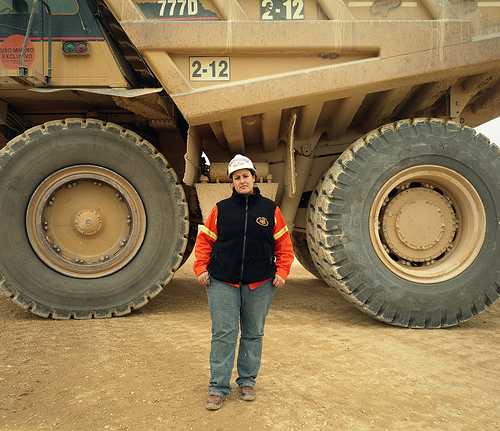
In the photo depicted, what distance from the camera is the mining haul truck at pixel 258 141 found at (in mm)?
3322

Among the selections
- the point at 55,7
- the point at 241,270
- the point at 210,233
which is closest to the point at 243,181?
the point at 210,233

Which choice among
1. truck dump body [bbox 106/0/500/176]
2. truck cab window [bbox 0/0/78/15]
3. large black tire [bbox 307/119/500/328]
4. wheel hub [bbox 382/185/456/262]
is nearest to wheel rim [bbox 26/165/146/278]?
truck dump body [bbox 106/0/500/176]

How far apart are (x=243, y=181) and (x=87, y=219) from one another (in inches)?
84.9

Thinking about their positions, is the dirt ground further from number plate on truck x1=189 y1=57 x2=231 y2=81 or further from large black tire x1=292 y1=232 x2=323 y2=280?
number plate on truck x1=189 y1=57 x2=231 y2=81

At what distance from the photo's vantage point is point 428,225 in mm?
3674

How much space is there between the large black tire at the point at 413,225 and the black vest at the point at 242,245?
1.36 metres

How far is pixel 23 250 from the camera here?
368 centimetres

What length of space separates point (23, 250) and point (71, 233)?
1.42 ft

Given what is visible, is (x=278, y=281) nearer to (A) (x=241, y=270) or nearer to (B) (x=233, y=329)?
(A) (x=241, y=270)

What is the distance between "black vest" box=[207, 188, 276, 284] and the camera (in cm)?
224

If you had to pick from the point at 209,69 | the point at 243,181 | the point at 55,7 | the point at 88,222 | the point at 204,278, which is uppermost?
the point at 55,7

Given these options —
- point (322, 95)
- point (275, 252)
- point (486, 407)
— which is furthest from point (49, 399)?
point (322, 95)

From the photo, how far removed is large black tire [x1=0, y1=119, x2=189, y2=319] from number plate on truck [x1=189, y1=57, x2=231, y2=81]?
892 millimetres

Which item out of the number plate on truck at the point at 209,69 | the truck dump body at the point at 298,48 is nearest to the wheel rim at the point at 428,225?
the truck dump body at the point at 298,48
